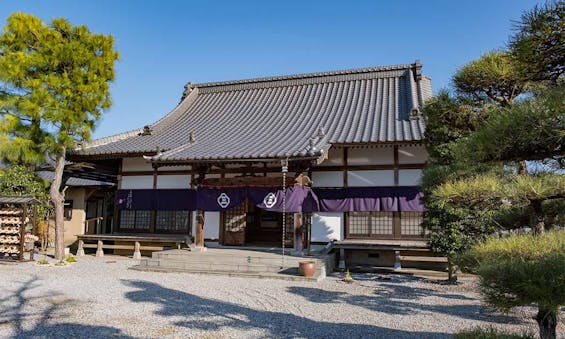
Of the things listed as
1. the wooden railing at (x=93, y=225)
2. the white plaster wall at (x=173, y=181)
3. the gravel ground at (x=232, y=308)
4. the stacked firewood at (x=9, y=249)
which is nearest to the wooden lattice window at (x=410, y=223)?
the gravel ground at (x=232, y=308)

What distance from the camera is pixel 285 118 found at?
52.5ft

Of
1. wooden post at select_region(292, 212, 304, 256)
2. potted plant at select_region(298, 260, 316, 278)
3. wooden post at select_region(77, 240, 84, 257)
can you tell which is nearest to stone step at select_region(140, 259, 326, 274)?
potted plant at select_region(298, 260, 316, 278)

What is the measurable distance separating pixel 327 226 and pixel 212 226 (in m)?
4.21

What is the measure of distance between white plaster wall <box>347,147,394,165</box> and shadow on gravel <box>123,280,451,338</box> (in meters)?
7.09

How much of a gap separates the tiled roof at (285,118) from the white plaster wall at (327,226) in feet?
8.29

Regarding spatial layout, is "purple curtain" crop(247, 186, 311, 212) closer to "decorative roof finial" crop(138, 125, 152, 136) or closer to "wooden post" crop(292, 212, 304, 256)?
"wooden post" crop(292, 212, 304, 256)

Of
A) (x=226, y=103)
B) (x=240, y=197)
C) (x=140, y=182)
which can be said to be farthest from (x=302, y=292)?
(x=226, y=103)

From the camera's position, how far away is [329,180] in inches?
521

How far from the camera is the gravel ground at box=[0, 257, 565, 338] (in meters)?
5.77

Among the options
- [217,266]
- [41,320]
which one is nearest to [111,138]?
[217,266]

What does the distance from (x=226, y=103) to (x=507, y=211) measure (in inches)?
572

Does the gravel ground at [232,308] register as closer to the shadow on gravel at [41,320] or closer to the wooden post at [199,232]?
the shadow on gravel at [41,320]

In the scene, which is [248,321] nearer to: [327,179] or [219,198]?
[219,198]

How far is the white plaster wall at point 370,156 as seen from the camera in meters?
12.8
